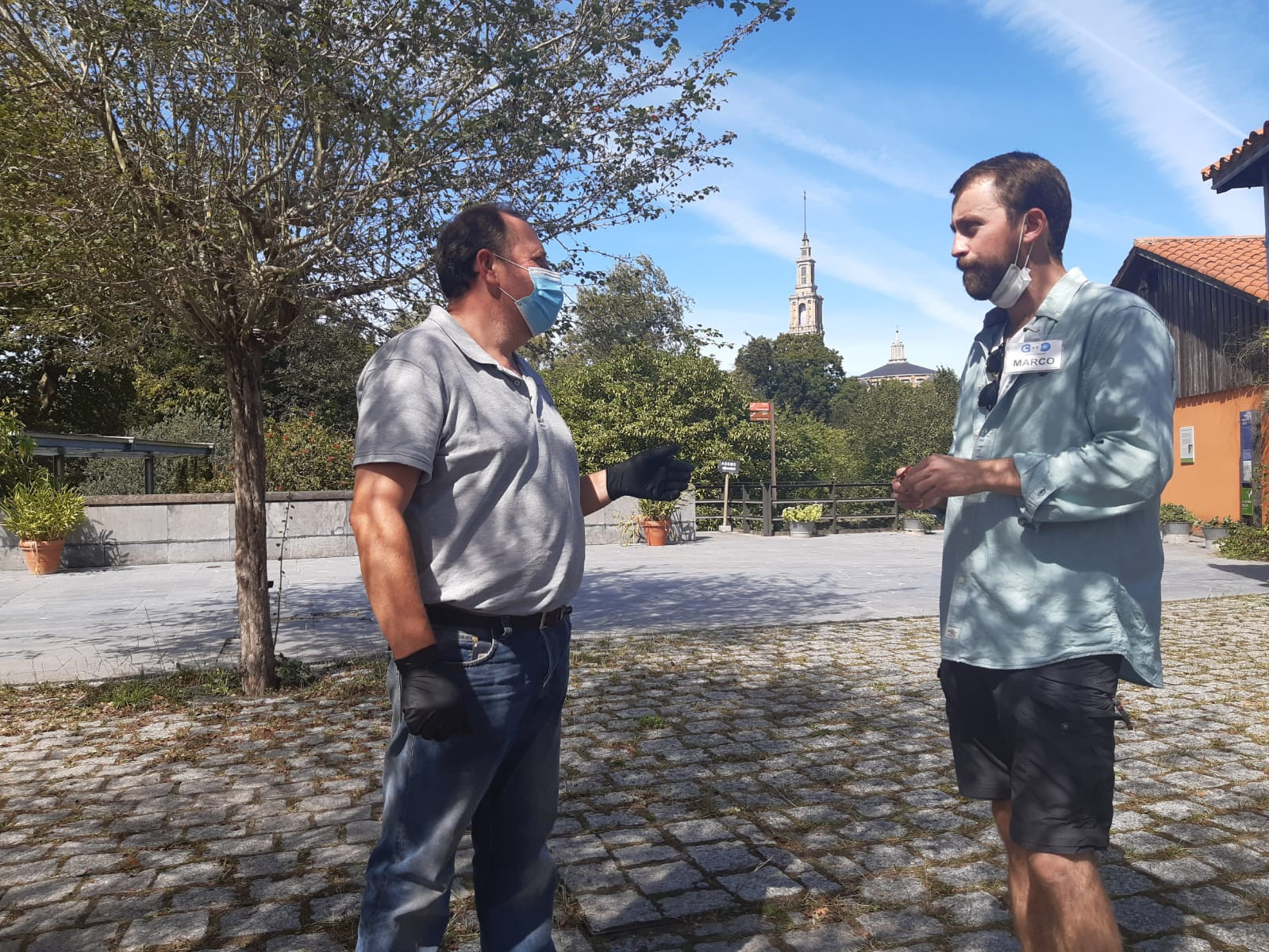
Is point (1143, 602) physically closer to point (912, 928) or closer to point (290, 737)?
point (912, 928)

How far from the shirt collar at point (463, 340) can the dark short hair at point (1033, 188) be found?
1200mm

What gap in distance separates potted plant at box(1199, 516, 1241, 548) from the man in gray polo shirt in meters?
18.1

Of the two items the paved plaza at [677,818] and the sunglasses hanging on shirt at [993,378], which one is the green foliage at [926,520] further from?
the sunglasses hanging on shirt at [993,378]

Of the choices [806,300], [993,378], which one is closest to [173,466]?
[993,378]

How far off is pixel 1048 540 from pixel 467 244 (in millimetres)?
1479

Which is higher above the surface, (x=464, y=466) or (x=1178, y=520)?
(x=464, y=466)

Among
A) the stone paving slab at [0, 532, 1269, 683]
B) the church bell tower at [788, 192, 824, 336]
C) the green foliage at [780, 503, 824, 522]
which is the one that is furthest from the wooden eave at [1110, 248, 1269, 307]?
the church bell tower at [788, 192, 824, 336]

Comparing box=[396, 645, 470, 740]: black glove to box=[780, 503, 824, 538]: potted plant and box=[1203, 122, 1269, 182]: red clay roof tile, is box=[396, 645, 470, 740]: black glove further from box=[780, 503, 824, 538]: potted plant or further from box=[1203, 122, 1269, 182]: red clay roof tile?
box=[780, 503, 824, 538]: potted plant

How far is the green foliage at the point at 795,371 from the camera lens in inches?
3698

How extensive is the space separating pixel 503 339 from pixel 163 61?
158 inches

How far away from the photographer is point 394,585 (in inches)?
78.4

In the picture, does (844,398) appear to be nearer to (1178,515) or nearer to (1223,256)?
(1223,256)

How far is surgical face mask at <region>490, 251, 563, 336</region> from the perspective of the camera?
2.38 m

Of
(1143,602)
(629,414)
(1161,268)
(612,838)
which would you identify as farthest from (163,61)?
(1161,268)
